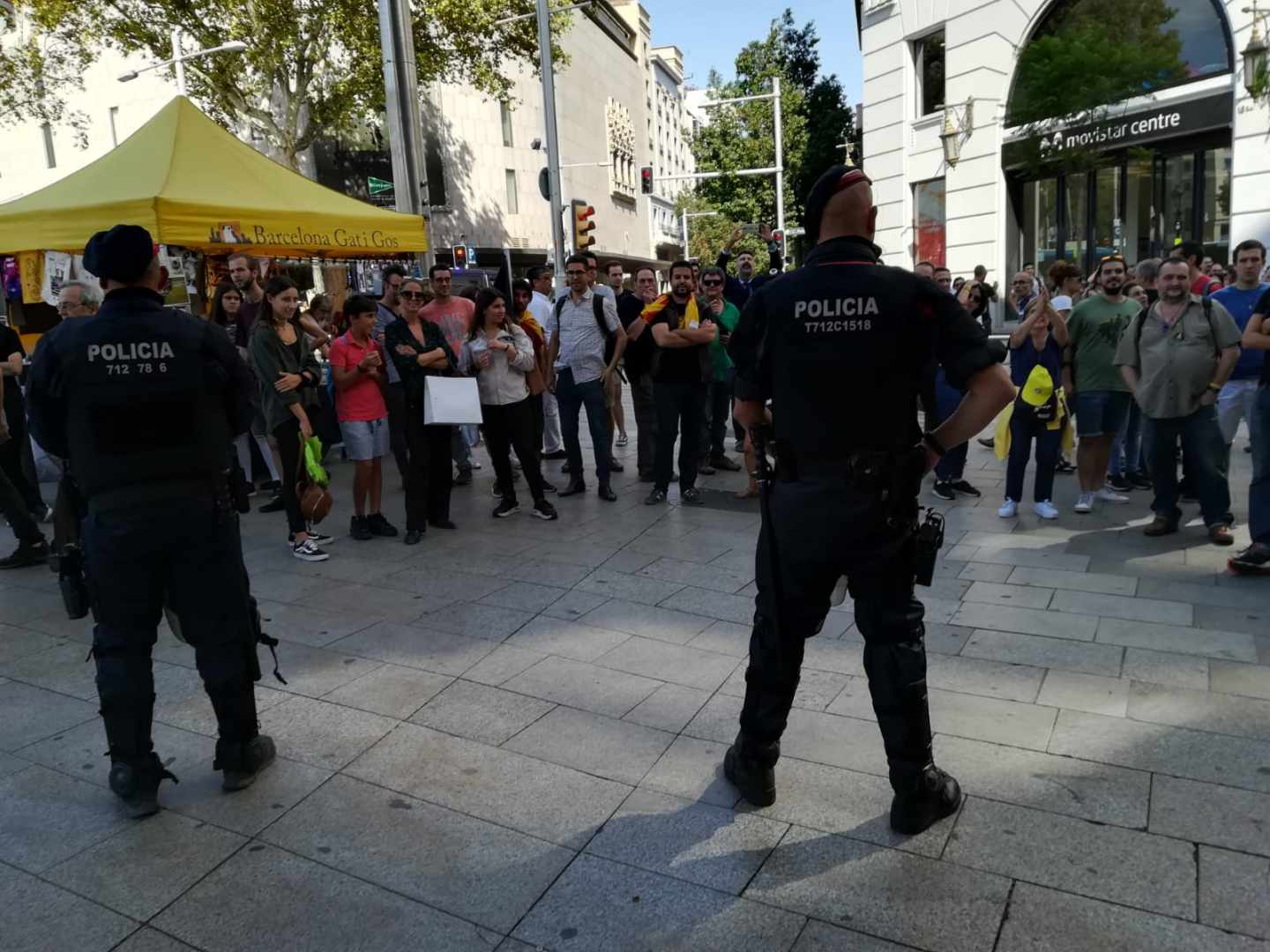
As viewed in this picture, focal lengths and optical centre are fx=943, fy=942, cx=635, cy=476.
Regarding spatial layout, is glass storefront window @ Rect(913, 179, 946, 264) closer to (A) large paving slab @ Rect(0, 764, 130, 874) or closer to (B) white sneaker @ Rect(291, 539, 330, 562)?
(B) white sneaker @ Rect(291, 539, 330, 562)

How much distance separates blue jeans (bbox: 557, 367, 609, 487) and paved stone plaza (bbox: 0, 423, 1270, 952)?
2647 mm

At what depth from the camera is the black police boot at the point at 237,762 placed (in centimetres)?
331

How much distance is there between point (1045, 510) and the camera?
6.96 metres

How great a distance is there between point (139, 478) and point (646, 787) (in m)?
1.99

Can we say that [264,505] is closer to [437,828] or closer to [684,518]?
[684,518]

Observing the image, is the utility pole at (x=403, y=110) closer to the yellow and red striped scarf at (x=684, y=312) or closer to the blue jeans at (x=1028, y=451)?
the yellow and red striped scarf at (x=684, y=312)

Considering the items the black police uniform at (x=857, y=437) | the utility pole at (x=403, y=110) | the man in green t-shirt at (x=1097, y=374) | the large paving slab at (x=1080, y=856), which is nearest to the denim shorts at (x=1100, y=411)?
the man in green t-shirt at (x=1097, y=374)

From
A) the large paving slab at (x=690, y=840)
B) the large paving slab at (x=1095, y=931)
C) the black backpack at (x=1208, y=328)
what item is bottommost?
the large paving slab at (x=1095, y=931)

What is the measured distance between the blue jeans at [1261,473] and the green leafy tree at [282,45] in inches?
736

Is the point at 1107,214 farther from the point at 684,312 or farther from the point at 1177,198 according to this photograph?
the point at 684,312

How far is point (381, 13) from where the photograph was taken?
11055 millimetres

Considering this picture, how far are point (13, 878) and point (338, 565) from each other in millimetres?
3496

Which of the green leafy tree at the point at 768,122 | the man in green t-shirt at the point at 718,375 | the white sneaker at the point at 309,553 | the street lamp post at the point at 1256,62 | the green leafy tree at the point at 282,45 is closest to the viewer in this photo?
the white sneaker at the point at 309,553

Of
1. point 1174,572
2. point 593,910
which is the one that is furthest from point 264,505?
point 1174,572
